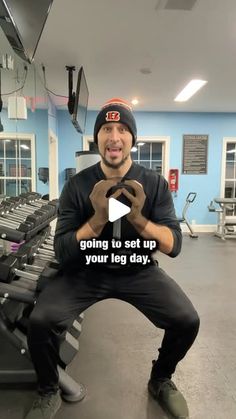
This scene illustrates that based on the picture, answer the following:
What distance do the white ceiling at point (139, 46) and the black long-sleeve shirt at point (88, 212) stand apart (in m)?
1.82

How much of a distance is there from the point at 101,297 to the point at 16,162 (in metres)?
2.99

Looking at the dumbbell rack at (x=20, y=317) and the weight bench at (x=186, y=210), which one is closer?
the dumbbell rack at (x=20, y=317)

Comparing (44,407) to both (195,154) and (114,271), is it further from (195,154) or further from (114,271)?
(195,154)

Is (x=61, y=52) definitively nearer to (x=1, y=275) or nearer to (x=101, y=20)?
(x=101, y=20)

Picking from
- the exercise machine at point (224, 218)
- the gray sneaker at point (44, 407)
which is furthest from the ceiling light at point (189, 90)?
the gray sneaker at point (44, 407)

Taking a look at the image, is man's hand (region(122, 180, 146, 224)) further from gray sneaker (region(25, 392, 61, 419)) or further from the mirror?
the mirror

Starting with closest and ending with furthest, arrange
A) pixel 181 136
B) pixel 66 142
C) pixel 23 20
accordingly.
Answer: pixel 23 20
pixel 66 142
pixel 181 136

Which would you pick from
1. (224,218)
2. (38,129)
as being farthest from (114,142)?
(224,218)

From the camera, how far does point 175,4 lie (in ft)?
8.34

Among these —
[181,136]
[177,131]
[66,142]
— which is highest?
[177,131]

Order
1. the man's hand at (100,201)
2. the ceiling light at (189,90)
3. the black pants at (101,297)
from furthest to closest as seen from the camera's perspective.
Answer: the ceiling light at (189,90) < the black pants at (101,297) < the man's hand at (100,201)

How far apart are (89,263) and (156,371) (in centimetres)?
70

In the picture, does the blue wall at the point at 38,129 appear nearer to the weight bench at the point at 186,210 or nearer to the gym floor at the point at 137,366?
the gym floor at the point at 137,366

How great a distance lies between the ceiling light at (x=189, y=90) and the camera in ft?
15.3
